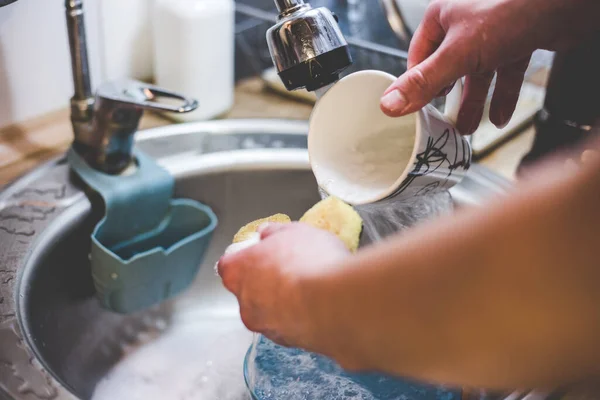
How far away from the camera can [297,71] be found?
1.94ft

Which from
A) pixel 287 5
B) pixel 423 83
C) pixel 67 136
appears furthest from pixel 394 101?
pixel 67 136

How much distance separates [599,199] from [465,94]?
391 mm

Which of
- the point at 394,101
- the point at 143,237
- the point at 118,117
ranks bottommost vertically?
the point at 143,237

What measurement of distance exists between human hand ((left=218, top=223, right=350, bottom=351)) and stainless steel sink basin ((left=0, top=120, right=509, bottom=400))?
0.64ft

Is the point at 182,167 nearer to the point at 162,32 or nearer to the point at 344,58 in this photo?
the point at 162,32

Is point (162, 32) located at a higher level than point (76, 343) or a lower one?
higher

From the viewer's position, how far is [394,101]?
529 mm

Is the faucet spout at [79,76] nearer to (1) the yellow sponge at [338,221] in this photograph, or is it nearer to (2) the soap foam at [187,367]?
(2) the soap foam at [187,367]

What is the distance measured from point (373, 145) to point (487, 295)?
322 mm

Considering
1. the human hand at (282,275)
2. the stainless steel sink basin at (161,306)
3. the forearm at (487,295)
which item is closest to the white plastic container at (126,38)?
the stainless steel sink basin at (161,306)

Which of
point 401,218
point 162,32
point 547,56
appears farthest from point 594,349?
point 547,56

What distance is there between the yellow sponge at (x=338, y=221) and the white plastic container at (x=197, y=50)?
50 cm

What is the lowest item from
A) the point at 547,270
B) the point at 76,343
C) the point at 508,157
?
the point at 76,343

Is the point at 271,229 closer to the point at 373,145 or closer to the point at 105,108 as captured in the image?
the point at 373,145
